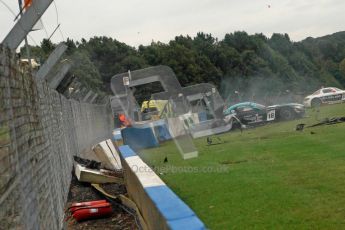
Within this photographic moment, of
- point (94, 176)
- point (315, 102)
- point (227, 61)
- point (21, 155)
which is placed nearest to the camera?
point (21, 155)

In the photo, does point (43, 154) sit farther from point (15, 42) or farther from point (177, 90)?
point (177, 90)

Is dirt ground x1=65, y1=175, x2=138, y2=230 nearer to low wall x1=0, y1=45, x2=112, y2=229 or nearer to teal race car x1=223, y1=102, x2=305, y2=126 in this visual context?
low wall x1=0, y1=45, x2=112, y2=229

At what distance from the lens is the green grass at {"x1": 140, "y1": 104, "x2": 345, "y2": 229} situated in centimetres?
659

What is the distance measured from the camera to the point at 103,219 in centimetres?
893

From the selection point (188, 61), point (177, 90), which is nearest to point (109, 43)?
point (188, 61)

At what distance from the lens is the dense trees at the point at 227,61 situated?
7006 cm

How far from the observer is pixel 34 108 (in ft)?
19.5

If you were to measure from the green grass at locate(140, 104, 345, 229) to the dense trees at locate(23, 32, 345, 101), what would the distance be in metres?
47.2

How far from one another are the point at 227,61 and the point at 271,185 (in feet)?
230

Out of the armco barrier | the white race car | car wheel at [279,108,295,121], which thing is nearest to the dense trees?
the white race car

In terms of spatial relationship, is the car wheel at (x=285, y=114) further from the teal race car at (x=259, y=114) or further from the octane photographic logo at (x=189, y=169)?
the octane photographic logo at (x=189, y=169)

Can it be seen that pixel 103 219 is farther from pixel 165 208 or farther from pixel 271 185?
pixel 165 208

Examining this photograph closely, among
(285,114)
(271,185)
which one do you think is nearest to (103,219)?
(271,185)

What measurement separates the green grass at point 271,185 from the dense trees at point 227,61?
1859 inches
